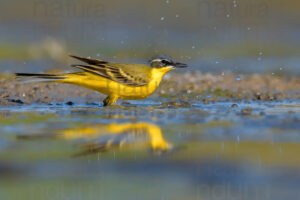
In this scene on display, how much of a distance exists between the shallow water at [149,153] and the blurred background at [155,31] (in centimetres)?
889

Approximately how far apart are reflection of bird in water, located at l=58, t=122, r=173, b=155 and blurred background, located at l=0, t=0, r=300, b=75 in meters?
9.88

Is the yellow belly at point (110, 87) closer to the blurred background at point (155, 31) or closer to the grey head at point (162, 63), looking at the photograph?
the grey head at point (162, 63)

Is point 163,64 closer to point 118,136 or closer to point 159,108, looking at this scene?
Result: point 159,108

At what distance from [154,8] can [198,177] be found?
1741 cm

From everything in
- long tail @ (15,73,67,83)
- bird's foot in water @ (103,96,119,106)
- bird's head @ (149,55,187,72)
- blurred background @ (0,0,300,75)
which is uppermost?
blurred background @ (0,0,300,75)

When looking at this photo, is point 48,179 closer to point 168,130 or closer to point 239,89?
point 168,130

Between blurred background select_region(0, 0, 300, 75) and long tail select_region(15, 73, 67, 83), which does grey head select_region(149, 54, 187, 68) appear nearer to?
long tail select_region(15, 73, 67, 83)

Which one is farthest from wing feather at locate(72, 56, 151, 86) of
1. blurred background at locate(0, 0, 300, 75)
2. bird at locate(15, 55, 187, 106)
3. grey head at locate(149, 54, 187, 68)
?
blurred background at locate(0, 0, 300, 75)

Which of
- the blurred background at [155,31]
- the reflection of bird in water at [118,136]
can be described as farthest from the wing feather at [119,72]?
the blurred background at [155,31]

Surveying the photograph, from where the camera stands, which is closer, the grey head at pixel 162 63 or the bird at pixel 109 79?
the bird at pixel 109 79

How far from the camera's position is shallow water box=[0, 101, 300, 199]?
18.4 feet

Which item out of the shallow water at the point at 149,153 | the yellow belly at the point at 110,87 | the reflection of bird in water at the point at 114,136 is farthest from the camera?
the yellow belly at the point at 110,87

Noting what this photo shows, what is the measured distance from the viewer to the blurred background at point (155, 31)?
19.5 m

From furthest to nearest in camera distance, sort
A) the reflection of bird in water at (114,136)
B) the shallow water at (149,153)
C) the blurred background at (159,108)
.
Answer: the reflection of bird in water at (114,136), the blurred background at (159,108), the shallow water at (149,153)
